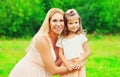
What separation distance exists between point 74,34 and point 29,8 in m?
27.0

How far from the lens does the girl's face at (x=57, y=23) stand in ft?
20.2

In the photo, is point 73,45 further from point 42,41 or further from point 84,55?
point 42,41

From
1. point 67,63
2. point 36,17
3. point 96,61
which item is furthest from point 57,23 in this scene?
point 36,17

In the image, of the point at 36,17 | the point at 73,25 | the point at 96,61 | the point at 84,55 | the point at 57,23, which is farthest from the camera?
the point at 36,17

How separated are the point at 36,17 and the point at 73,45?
→ 2731 cm

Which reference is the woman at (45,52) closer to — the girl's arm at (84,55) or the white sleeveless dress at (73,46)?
the white sleeveless dress at (73,46)

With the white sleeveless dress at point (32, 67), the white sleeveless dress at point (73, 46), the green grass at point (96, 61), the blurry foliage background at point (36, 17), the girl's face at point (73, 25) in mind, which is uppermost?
the girl's face at point (73, 25)

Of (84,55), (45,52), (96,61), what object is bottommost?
(96,61)

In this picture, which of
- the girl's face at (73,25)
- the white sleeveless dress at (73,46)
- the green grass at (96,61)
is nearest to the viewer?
the girl's face at (73,25)

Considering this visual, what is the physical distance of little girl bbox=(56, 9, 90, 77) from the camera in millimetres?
6297

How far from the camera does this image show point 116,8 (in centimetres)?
3200

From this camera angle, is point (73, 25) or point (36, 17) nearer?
point (73, 25)

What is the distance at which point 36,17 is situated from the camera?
110ft

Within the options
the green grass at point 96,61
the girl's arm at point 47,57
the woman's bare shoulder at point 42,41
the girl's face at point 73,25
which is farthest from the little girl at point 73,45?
the green grass at point 96,61
